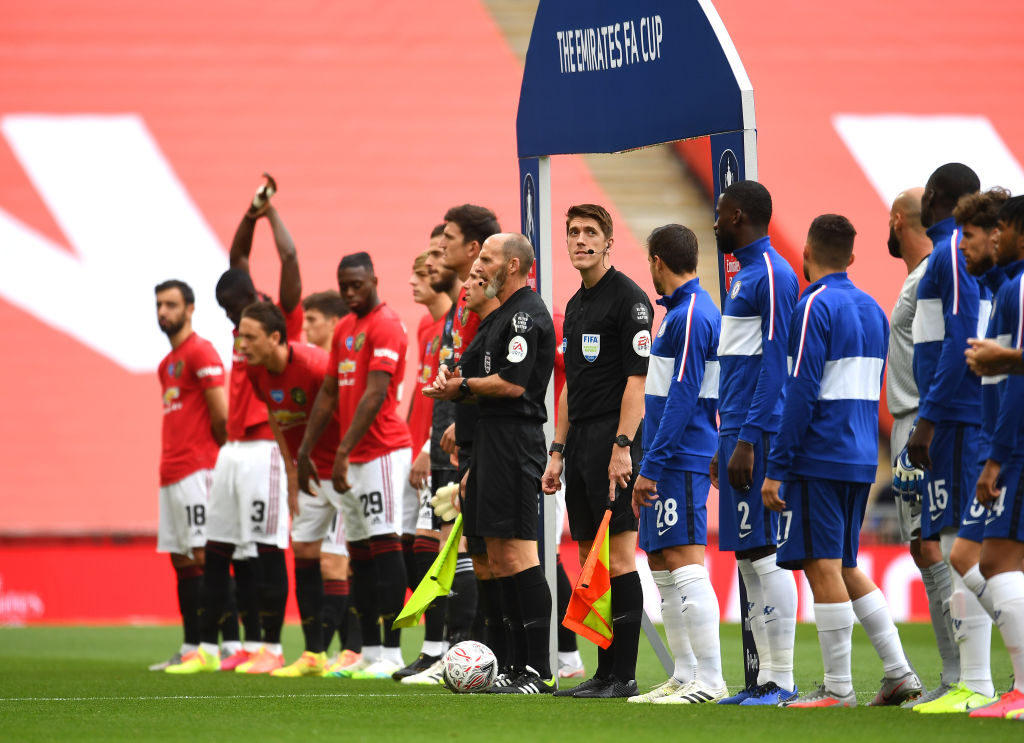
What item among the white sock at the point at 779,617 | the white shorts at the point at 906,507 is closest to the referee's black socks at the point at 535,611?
the white sock at the point at 779,617

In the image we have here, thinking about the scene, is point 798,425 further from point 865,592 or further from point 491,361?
point 491,361

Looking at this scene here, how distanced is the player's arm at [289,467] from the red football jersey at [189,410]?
0.93 metres

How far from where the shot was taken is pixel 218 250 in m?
18.3

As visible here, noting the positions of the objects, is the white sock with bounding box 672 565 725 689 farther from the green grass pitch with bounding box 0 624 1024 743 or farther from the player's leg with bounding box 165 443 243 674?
the player's leg with bounding box 165 443 243 674

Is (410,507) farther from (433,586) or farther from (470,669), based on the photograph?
(470,669)

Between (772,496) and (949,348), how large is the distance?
94cm

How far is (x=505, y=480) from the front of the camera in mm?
6926

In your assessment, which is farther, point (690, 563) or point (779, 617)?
point (690, 563)

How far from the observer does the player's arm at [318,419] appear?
916 cm

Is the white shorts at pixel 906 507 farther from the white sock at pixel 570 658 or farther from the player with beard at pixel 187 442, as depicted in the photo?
the player with beard at pixel 187 442

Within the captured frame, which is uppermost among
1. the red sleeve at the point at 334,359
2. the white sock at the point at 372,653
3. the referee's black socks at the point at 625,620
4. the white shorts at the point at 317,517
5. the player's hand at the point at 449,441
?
the red sleeve at the point at 334,359

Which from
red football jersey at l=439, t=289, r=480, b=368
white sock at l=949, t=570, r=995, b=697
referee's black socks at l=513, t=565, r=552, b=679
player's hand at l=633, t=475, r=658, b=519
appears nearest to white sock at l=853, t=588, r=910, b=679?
white sock at l=949, t=570, r=995, b=697

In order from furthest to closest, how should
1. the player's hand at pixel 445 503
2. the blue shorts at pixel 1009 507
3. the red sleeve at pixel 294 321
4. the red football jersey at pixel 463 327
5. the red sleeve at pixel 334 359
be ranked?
the red sleeve at pixel 294 321
the red sleeve at pixel 334 359
the player's hand at pixel 445 503
the red football jersey at pixel 463 327
the blue shorts at pixel 1009 507

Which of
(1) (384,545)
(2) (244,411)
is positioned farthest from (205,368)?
(1) (384,545)
